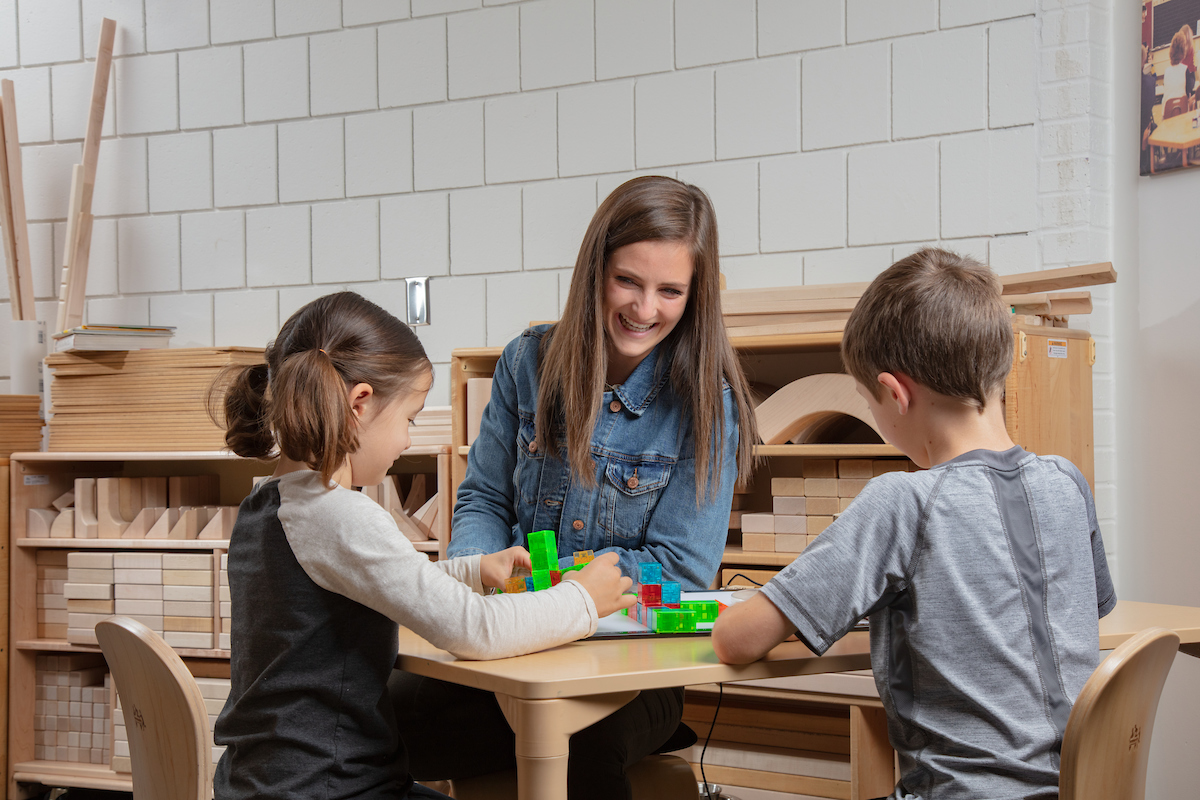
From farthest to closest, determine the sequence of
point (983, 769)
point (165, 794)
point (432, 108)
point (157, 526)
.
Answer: point (432, 108) → point (157, 526) → point (165, 794) → point (983, 769)

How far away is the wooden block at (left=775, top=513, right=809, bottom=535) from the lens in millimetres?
2438

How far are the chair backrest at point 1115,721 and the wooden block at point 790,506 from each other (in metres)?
1.32

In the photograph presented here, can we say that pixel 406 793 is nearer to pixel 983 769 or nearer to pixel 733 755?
pixel 983 769

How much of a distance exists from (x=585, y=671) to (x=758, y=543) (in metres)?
1.44

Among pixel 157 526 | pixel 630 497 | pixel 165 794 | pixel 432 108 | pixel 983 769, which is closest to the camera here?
pixel 983 769

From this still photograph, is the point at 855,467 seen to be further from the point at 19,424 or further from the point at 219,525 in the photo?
the point at 19,424

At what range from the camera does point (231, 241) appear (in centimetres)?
354

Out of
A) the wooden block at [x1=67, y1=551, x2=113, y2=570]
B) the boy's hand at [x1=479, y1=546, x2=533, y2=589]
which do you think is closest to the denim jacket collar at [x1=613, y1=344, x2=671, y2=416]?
the boy's hand at [x1=479, y1=546, x2=533, y2=589]

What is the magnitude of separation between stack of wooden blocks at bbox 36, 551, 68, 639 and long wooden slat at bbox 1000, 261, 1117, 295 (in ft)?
9.74

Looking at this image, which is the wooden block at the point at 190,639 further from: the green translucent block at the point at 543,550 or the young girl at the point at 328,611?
the green translucent block at the point at 543,550

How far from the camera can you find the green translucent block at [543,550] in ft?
4.59

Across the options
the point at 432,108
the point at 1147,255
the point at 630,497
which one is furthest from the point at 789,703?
the point at 432,108

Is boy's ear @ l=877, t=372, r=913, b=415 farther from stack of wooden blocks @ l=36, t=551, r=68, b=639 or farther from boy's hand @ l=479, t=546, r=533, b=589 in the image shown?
stack of wooden blocks @ l=36, t=551, r=68, b=639

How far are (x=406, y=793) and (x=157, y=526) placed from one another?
2.14 metres
